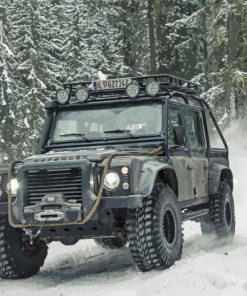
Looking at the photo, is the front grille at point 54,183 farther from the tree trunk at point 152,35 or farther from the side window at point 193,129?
the tree trunk at point 152,35

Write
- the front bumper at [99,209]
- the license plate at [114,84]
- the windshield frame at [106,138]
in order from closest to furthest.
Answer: the front bumper at [99,209]
the windshield frame at [106,138]
the license plate at [114,84]

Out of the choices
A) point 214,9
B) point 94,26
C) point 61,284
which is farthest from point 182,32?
point 61,284

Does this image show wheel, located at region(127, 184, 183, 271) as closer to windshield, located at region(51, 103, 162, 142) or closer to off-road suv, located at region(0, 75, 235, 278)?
off-road suv, located at region(0, 75, 235, 278)

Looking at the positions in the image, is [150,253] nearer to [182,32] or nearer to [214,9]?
[214,9]

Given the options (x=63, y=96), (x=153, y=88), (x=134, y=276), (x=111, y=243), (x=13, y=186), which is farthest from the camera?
(x=111, y=243)

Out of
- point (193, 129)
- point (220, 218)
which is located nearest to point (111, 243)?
point (220, 218)

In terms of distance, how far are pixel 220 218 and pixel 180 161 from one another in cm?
190

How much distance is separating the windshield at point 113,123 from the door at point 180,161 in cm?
27

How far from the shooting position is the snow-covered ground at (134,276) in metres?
6.09

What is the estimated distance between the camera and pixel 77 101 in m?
8.80

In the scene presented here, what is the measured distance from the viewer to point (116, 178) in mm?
6961

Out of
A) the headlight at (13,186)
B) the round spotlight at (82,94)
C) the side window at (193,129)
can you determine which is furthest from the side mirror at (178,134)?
the headlight at (13,186)

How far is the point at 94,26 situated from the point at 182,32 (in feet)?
22.0

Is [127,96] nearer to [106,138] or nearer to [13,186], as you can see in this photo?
[106,138]
